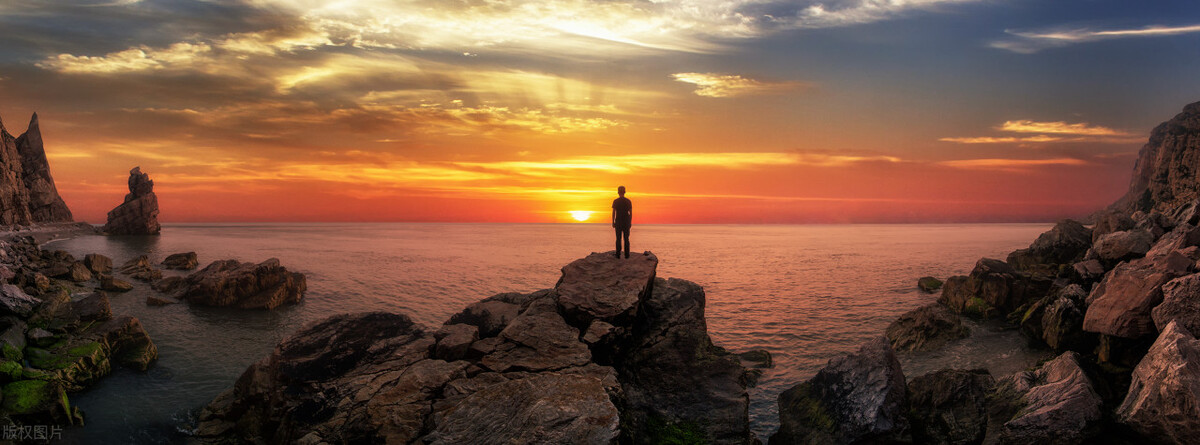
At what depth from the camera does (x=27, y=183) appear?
14512 centimetres

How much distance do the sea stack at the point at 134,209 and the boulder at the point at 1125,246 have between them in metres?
178

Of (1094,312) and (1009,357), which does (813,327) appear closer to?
(1009,357)

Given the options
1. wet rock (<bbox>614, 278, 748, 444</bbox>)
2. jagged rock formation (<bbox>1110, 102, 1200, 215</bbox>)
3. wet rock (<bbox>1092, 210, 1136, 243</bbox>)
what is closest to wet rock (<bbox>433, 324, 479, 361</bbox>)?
wet rock (<bbox>614, 278, 748, 444</bbox>)

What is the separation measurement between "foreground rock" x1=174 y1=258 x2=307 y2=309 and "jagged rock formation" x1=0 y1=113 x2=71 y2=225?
130 m

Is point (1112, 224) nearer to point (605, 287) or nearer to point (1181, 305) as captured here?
point (1181, 305)

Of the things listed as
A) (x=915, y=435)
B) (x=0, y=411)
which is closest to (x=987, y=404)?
(x=915, y=435)

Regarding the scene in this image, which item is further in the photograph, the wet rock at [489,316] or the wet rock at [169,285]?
the wet rock at [169,285]

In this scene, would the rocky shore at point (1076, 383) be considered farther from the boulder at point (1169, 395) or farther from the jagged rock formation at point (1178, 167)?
the jagged rock formation at point (1178, 167)

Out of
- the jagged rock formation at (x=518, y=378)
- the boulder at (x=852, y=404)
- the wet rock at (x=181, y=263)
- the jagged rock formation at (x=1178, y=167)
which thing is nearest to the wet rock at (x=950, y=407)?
the boulder at (x=852, y=404)

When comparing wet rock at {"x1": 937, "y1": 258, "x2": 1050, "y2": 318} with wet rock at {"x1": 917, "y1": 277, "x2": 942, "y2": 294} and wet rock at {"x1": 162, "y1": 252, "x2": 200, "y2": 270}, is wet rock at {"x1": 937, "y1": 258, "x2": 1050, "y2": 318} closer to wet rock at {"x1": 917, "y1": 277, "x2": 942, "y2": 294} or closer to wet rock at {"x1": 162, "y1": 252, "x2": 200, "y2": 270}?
wet rock at {"x1": 917, "y1": 277, "x2": 942, "y2": 294}

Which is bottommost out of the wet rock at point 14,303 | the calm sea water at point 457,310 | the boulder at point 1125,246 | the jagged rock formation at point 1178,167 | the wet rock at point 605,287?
the calm sea water at point 457,310

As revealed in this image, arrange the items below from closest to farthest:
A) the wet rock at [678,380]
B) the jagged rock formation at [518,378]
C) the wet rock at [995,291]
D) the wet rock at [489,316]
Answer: the jagged rock formation at [518,378], the wet rock at [678,380], the wet rock at [489,316], the wet rock at [995,291]

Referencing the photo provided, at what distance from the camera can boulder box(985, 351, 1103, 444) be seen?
13.7 metres

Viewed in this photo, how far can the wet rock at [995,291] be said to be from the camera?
102 ft
